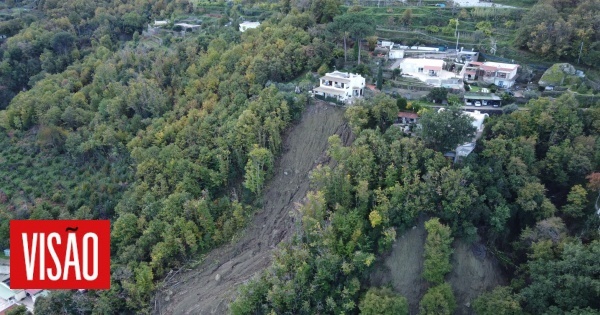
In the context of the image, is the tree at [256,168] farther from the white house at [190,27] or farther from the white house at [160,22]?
the white house at [160,22]

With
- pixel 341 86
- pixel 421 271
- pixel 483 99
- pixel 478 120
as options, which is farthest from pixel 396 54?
pixel 421 271

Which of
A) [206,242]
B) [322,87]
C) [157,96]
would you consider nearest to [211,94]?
[157,96]

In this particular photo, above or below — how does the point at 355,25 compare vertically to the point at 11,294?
above

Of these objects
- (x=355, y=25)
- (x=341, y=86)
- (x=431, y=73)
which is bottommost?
(x=341, y=86)

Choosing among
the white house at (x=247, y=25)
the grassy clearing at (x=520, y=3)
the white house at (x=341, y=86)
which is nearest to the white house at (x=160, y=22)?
the white house at (x=247, y=25)

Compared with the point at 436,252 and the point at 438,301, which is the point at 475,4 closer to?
the point at 436,252

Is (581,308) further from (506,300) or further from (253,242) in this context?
(253,242)

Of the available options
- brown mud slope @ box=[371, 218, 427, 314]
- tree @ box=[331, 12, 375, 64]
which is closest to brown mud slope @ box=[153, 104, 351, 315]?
brown mud slope @ box=[371, 218, 427, 314]
